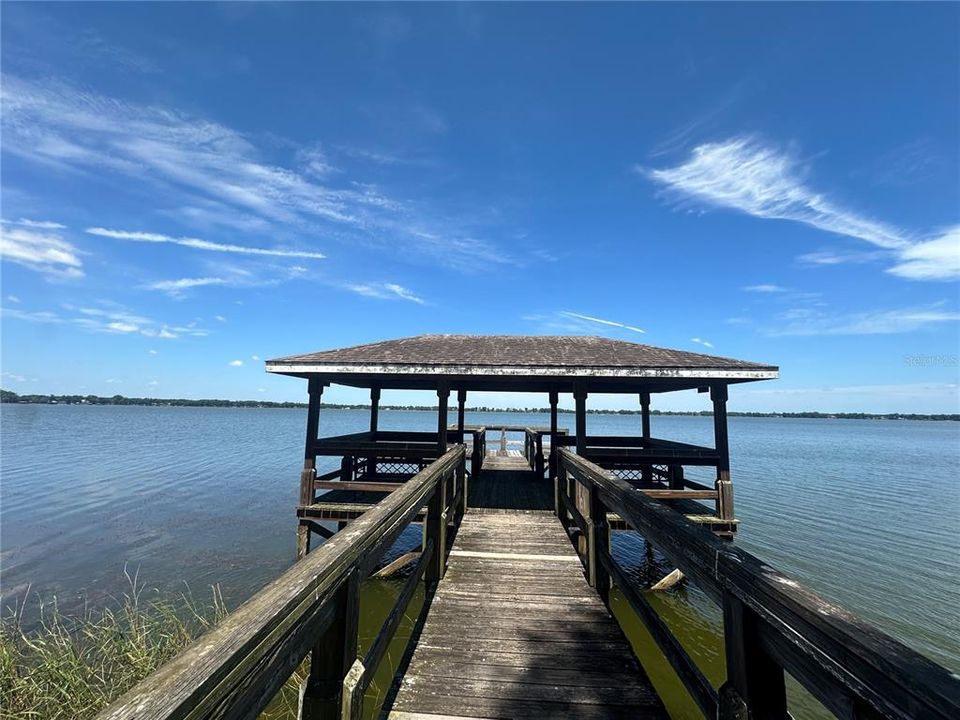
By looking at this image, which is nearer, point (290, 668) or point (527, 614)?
point (290, 668)

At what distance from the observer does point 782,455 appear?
126ft

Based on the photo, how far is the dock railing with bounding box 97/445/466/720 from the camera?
1.00m

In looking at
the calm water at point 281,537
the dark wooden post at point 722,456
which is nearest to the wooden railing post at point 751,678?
the calm water at point 281,537

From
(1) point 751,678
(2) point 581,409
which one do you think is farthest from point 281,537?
(1) point 751,678

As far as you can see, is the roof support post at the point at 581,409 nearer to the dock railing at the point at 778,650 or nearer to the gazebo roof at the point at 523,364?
the gazebo roof at the point at 523,364

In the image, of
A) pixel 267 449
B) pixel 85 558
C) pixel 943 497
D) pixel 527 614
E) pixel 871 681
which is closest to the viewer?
pixel 871 681

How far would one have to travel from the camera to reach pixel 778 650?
5.37ft

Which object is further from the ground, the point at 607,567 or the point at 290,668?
the point at 290,668

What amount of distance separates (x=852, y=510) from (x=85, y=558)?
26244 mm

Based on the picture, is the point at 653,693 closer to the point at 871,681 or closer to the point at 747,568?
the point at 747,568

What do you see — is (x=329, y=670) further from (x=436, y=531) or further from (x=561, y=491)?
(x=561, y=491)

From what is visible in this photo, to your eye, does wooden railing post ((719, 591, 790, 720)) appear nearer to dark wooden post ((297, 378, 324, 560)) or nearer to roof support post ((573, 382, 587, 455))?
roof support post ((573, 382, 587, 455))

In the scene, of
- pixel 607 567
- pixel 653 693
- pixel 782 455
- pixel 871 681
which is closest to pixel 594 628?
pixel 607 567

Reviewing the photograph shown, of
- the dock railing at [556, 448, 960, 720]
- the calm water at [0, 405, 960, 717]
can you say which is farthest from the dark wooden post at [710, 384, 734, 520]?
the dock railing at [556, 448, 960, 720]
